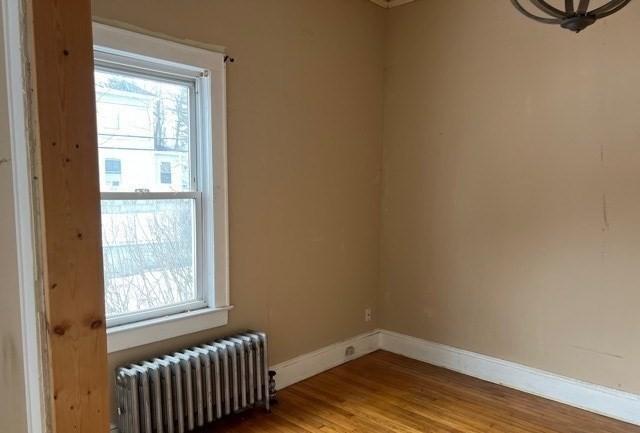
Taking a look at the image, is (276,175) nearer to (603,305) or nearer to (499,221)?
(499,221)

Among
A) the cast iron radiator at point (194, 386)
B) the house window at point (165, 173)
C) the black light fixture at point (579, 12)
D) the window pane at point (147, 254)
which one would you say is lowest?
the cast iron radiator at point (194, 386)

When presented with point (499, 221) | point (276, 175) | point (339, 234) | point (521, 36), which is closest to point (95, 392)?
point (276, 175)

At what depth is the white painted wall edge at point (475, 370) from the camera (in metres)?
2.92

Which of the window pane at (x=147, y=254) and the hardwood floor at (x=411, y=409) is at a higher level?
the window pane at (x=147, y=254)

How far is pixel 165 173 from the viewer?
2629mm

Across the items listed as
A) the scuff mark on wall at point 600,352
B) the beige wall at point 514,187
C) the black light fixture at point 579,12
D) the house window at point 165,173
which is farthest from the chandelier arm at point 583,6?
the scuff mark on wall at point 600,352

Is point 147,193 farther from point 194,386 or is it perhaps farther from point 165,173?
point 194,386

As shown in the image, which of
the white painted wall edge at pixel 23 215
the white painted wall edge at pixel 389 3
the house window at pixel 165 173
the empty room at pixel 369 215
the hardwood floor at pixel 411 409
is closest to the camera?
the white painted wall edge at pixel 23 215

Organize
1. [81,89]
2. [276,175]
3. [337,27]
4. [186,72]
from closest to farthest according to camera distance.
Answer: [81,89]
[186,72]
[276,175]
[337,27]

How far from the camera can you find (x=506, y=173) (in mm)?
3275

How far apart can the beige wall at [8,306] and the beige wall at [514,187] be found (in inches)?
117

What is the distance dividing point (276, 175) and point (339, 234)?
0.78 m

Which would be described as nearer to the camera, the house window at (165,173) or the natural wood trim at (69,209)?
the natural wood trim at (69,209)

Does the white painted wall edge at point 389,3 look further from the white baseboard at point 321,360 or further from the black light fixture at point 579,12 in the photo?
the white baseboard at point 321,360
